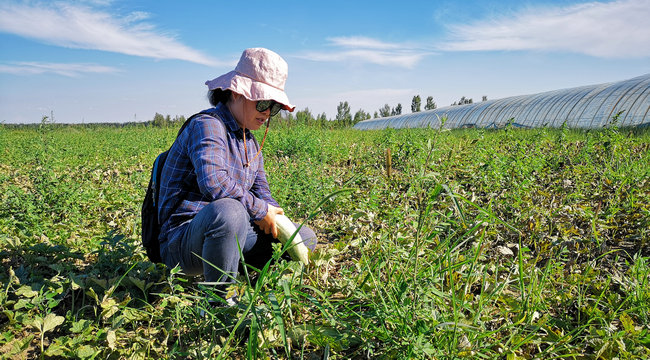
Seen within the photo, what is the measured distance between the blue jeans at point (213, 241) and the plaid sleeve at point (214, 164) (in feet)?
0.20

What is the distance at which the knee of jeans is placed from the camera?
5.78 ft

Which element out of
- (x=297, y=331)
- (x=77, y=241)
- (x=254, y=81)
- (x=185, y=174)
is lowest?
(x=297, y=331)

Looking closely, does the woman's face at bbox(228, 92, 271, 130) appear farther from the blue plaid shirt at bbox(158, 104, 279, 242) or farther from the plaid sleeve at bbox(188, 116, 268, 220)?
the plaid sleeve at bbox(188, 116, 268, 220)

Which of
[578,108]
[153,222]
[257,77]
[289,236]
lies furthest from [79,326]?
[578,108]

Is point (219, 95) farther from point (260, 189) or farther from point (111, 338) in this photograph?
point (111, 338)

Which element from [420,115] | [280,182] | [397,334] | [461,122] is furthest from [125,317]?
[420,115]

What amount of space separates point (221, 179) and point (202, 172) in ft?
0.31

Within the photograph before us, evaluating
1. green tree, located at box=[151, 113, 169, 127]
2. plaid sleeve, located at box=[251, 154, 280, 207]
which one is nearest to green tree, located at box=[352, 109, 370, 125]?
green tree, located at box=[151, 113, 169, 127]

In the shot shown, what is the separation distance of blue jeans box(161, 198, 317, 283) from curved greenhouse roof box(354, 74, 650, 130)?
752cm

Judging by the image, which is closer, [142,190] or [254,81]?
[254,81]

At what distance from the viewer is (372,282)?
180 cm

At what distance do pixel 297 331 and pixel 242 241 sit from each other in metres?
0.53

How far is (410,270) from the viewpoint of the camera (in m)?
1.71

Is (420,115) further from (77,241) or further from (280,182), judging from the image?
(77,241)
